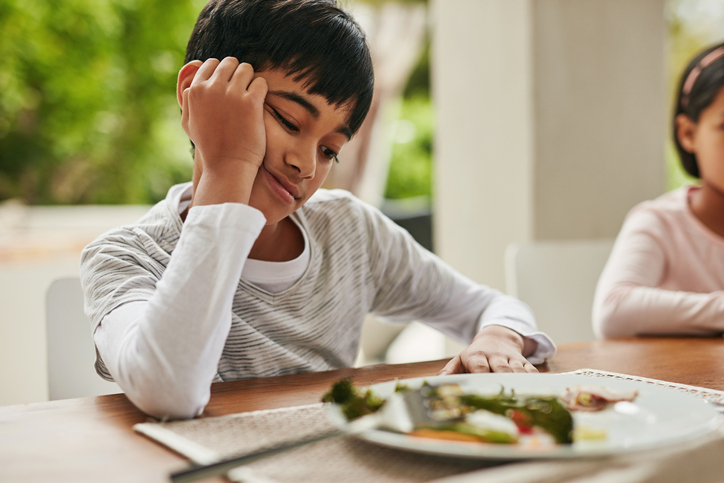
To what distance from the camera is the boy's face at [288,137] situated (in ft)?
3.06

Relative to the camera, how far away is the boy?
0.74 metres

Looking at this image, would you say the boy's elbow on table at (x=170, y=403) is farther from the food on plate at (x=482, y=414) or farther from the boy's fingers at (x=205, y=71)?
the boy's fingers at (x=205, y=71)

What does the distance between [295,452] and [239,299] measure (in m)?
0.52

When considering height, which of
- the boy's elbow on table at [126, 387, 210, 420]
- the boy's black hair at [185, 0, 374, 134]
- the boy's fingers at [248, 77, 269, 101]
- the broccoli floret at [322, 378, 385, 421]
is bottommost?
the boy's elbow on table at [126, 387, 210, 420]

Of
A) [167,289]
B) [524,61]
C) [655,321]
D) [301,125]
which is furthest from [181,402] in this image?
[524,61]

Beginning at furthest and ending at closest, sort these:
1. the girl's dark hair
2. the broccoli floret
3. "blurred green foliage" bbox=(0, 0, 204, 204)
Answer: "blurred green foliage" bbox=(0, 0, 204, 204) → the girl's dark hair → the broccoli floret

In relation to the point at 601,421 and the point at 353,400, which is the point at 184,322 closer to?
the point at 353,400

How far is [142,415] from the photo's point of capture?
706 mm

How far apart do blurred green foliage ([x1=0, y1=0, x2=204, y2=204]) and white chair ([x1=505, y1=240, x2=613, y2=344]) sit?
740 centimetres

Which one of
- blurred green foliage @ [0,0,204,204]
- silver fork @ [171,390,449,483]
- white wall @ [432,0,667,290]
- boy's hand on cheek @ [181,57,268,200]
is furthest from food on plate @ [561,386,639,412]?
blurred green foliage @ [0,0,204,204]

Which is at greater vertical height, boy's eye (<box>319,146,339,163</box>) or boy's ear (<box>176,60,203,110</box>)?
boy's ear (<box>176,60,203,110</box>)

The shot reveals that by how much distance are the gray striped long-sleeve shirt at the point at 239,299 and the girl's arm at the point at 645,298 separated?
0.97ft

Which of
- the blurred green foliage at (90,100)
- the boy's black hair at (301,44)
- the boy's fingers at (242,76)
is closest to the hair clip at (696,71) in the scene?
the boy's black hair at (301,44)

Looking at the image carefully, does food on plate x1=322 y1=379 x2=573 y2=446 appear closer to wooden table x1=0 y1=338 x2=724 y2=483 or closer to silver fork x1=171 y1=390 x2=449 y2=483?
silver fork x1=171 y1=390 x2=449 y2=483
